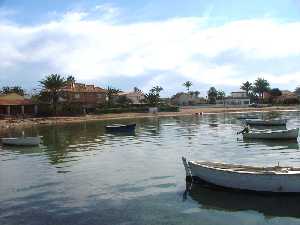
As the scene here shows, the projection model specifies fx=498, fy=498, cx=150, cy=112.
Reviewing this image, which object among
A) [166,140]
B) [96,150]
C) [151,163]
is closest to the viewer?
[151,163]

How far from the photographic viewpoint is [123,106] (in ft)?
447

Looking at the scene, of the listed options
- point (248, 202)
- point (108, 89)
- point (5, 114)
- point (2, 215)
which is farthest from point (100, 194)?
point (108, 89)

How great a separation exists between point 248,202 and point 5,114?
94818 mm

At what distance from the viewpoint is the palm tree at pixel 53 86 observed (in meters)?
118

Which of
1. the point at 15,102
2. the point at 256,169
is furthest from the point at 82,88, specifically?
the point at 256,169

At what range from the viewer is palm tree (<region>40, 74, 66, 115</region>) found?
118 m

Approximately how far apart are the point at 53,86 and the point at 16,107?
32.3 feet

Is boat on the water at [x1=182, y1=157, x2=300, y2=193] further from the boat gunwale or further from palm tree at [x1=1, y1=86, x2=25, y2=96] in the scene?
palm tree at [x1=1, y1=86, x2=25, y2=96]

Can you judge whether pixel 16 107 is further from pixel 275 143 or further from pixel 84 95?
pixel 275 143

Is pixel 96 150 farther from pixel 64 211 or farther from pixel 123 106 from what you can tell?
pixel 123 106

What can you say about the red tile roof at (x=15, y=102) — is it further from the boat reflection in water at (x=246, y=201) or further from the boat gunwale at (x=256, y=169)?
the boat reflection in water at (x=246, y=201)

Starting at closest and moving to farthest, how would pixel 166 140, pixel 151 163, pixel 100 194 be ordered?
1. pixel 100 194
2. pixel 151 163
3. pixel 166 140

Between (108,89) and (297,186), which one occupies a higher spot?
(108,89)

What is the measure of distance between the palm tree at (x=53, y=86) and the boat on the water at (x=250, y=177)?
3624 inches
